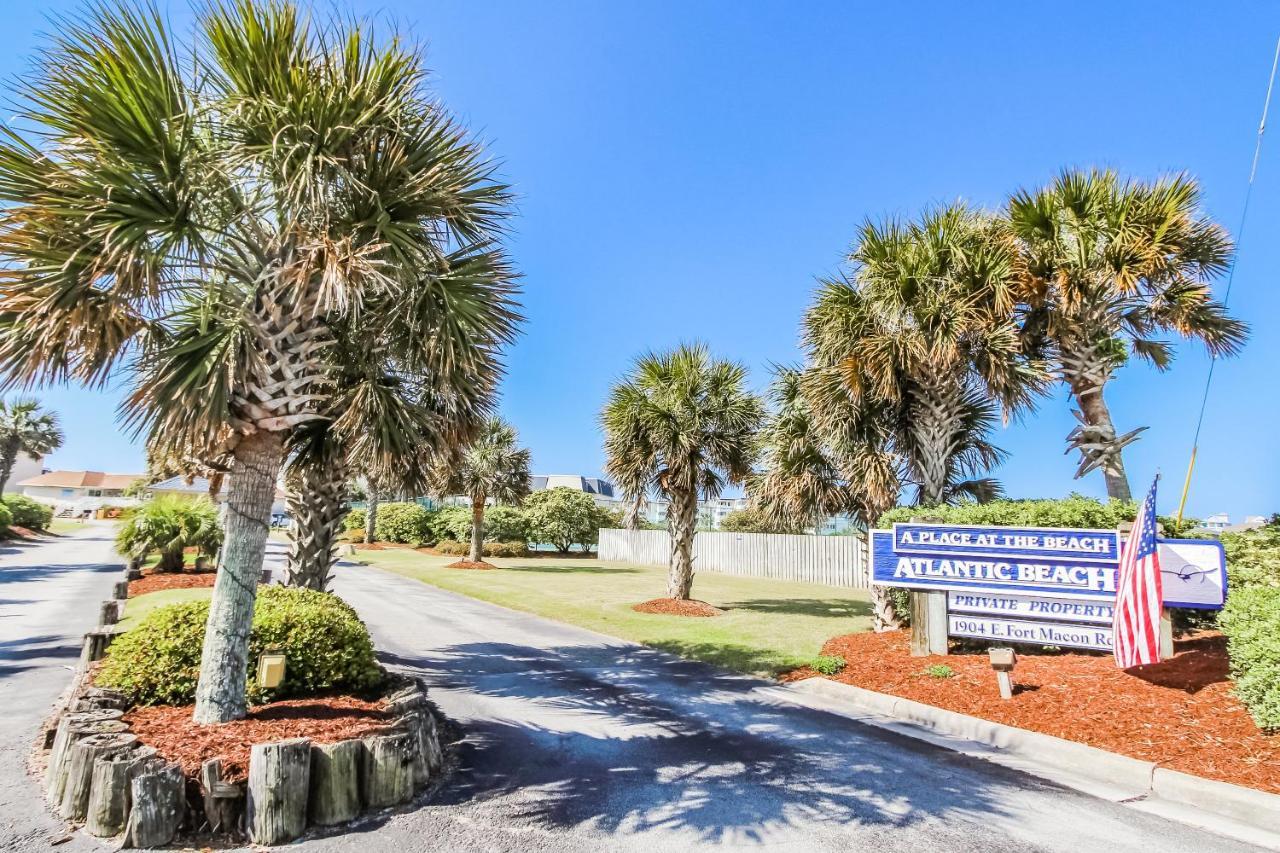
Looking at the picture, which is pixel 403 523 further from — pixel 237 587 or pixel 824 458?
pixel 237 587

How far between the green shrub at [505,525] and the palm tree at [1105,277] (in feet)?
102

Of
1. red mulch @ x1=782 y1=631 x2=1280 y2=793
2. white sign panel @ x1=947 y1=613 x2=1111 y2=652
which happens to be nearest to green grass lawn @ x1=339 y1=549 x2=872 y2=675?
red mulch @ x1=782 y1=631 x2=1280 y2=793

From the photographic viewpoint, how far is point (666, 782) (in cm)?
534

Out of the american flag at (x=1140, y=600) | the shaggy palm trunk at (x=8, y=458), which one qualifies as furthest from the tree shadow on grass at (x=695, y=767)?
the shaggy palm trunk at (x=8, y=458)

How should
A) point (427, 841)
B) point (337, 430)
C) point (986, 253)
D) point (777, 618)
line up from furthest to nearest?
1. point (777, 618)
2. point (986, 253)
3. point (337, 430)
4. point (427, 841)

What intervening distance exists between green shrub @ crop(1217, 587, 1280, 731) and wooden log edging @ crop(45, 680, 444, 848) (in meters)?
7.04

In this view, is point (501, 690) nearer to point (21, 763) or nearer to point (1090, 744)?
point (21, 763)

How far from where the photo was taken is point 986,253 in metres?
10.7

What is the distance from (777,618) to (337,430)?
11.0 m

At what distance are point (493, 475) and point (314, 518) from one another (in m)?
22.6

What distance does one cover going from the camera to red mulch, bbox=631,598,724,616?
1563 cm

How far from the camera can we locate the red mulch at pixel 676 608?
51.3 feet

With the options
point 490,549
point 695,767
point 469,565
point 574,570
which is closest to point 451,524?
point 490,549

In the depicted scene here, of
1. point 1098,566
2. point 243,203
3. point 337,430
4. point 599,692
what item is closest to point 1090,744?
point 1098,566
